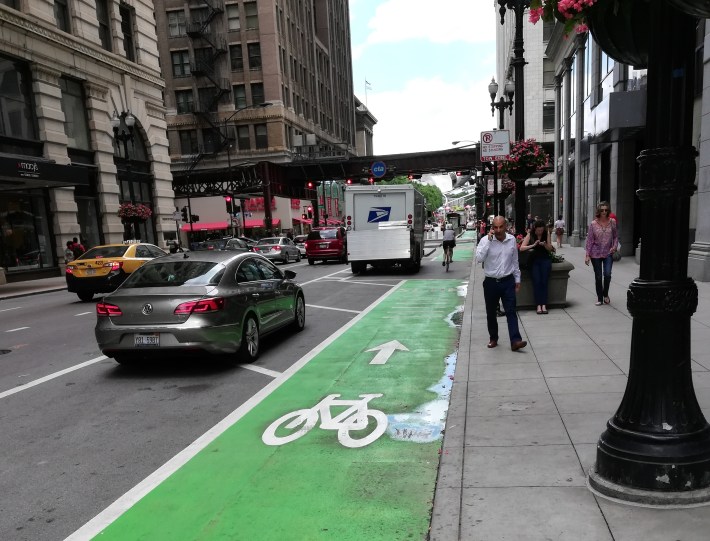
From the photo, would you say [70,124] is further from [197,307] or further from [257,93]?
[257,93]

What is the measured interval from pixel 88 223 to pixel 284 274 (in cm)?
2302

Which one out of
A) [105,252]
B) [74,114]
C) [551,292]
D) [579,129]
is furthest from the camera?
[74,114]

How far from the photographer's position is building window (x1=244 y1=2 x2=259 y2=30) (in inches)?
2223

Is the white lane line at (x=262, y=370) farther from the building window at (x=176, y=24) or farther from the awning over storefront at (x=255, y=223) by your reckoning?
the building window at (x=176, y=24)

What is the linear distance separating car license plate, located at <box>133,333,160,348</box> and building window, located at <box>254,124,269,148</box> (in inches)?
2068

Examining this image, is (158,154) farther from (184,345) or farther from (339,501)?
(339,501)

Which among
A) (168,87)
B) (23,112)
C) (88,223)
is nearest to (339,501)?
(23,112)

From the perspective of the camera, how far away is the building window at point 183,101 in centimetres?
5925

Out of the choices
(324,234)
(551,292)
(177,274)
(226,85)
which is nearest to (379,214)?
(324,234)

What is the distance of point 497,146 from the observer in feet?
41.5

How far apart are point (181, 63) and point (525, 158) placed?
5618 centimetres

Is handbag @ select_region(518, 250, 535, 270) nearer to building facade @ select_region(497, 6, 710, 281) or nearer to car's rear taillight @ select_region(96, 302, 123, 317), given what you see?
building facade @ select_region(497, 6, 710, 281)

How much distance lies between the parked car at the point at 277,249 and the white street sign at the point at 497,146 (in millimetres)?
18142

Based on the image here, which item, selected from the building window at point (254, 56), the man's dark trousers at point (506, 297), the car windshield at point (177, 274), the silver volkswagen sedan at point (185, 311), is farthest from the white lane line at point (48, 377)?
the building window at point (254, 56)
